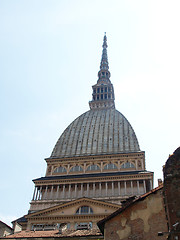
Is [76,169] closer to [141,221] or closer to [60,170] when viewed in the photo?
[60,170]

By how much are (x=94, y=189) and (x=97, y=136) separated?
19213 millimetres

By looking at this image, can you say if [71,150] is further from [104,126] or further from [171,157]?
[171,157]

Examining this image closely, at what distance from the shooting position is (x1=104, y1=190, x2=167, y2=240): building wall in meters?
13.5

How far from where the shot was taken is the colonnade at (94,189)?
53.1 m

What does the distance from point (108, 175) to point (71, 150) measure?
52.2 ft

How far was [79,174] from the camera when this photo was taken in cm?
5934

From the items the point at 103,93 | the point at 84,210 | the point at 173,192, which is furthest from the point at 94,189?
the point at 173,192

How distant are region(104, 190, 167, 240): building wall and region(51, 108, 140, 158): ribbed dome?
48719mm

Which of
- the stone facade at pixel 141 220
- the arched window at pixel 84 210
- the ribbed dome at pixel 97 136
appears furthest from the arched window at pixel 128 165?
the stone facade at pixel 141 220

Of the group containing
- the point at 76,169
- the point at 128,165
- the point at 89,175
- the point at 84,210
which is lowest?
the point at 84,210

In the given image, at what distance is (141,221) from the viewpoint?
14.0 metres

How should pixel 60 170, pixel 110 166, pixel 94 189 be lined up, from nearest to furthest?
pixel 94 189, pixel 110 166, pixel 60 170

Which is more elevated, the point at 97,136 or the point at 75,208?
the point at 97,136

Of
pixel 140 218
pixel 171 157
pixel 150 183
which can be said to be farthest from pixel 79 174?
pixel 171 157
